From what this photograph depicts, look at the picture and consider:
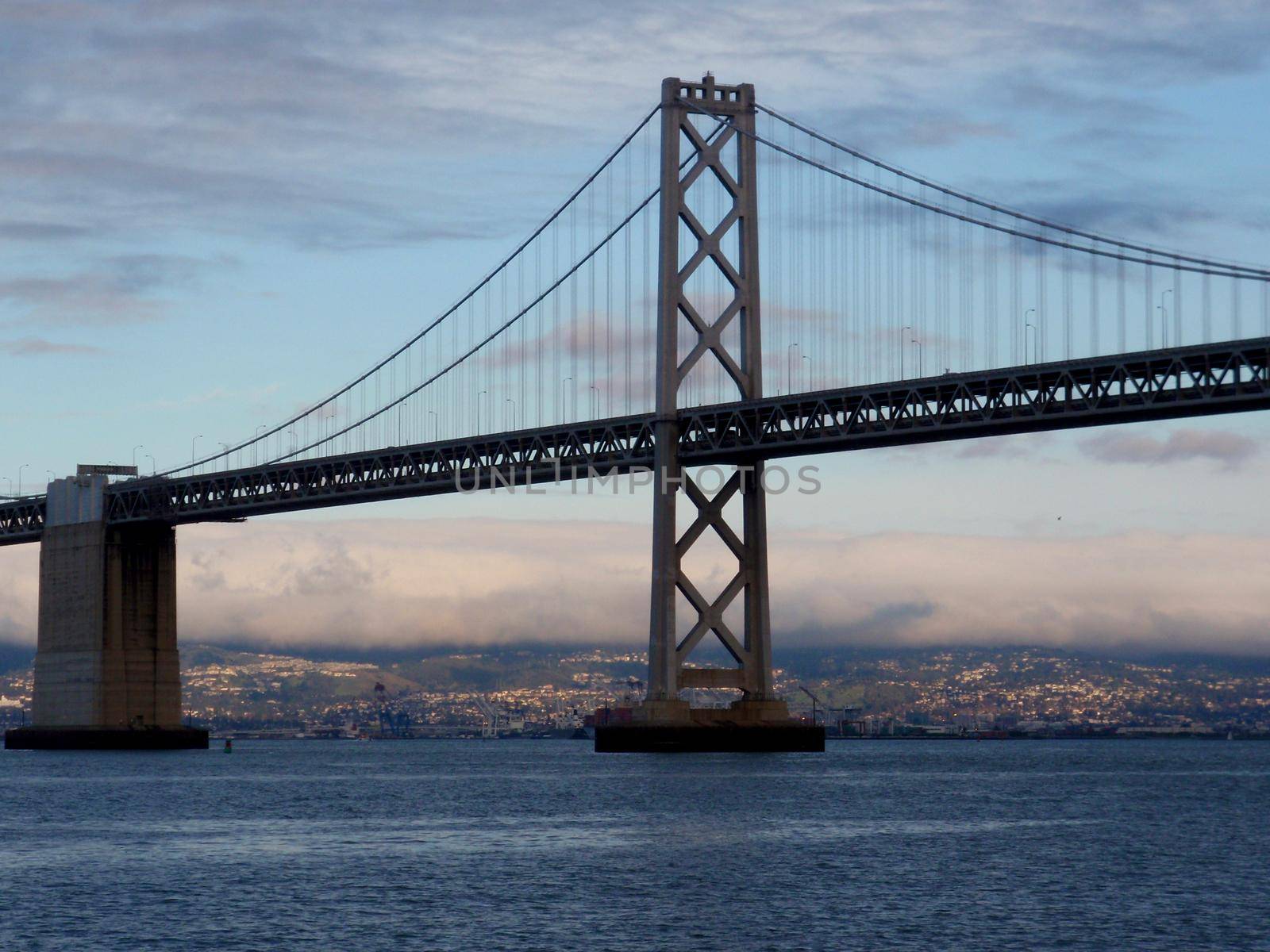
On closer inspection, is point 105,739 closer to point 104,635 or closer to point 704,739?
point 104,635

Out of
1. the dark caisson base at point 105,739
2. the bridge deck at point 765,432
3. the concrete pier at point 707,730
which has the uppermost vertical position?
the bridge deck at point 765,432

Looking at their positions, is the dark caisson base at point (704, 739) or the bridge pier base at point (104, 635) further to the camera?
the bridge pier base at point (104, 635)

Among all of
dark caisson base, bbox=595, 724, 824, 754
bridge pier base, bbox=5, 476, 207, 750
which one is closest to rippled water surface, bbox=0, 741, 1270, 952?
dark caisson base, bbox=595, 724, 824, 754

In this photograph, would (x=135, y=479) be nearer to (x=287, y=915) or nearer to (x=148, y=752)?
(x=148, y=752)

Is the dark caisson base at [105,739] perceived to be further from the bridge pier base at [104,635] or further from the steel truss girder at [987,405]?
the steel truss girder at [987,405]

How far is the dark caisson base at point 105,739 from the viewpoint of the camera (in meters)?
87.2

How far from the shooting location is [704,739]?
64.9 meters

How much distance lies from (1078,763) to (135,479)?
136 ft

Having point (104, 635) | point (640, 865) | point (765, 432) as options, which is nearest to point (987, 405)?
point (765, 432)

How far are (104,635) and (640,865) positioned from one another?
5705 centimetres

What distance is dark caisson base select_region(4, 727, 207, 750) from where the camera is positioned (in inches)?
3433

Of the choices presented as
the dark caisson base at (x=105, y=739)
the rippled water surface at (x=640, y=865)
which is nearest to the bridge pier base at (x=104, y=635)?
the dark caisson base at (x=105, y=739)

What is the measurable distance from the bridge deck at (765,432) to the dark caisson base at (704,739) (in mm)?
8202

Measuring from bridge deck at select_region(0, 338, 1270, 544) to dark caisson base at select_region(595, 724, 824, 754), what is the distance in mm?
8202
